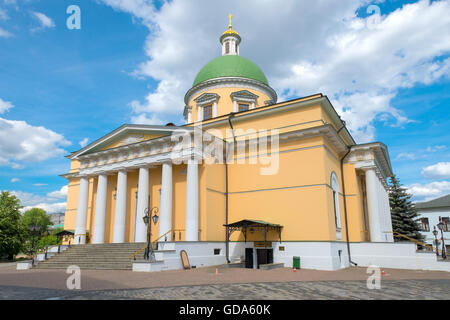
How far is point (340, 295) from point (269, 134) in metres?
13.5

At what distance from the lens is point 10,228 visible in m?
27.5

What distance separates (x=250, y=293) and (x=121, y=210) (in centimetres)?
1407

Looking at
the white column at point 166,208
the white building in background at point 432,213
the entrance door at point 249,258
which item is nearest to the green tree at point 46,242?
the white column at point 166,208

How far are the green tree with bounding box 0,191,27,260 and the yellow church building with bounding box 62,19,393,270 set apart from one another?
8.68 m

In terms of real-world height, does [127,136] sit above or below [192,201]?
above

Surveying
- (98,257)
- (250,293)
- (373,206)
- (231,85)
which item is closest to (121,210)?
(98,257)

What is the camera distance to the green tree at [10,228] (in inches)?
1061

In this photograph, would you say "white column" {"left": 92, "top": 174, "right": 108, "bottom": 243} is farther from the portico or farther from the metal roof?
the metal roof

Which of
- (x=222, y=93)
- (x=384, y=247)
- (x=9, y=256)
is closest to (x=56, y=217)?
(x=9, y=256)

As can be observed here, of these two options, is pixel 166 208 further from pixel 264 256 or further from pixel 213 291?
pixel 213 291
